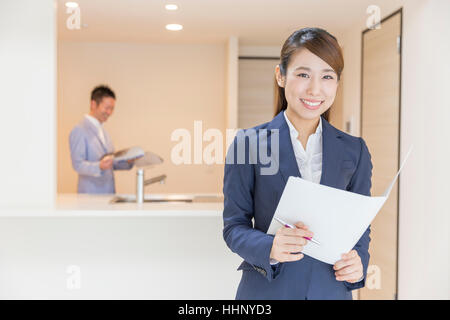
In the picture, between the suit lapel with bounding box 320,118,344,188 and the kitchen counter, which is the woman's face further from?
the kitchen counter

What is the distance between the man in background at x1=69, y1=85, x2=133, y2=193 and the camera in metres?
3.90

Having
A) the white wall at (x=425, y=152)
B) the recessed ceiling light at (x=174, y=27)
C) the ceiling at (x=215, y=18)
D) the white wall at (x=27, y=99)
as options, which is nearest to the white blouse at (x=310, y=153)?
the white wall at (x=425, y=152)

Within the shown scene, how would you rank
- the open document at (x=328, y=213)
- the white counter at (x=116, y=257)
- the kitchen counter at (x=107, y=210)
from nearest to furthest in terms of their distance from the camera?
1. the open document at (x=328, y=213)
2. the kitchen counter at (x=107, y=210)
3. the white counter at (x=116, y=257)

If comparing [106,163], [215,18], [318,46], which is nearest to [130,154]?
[106,163]

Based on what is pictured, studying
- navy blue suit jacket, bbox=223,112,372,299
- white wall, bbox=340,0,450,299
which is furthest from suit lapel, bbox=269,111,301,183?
white wall, bbox=340,0,450,299

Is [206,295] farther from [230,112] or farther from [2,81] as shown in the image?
[230,112]

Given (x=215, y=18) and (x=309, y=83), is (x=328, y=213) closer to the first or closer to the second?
(x=309, y=83)

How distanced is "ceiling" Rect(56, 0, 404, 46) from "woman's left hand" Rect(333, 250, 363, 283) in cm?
240

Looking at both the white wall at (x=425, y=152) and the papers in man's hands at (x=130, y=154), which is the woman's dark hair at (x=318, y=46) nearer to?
the white wall at (x=425, y=152)

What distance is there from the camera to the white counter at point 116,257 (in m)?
2.96

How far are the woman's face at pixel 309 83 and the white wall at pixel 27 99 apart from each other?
6.20ft

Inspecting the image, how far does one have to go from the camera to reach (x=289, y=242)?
122 cm

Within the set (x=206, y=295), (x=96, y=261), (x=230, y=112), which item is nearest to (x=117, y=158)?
(x=96, y=261)

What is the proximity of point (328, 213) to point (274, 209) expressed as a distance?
6.4 inches
